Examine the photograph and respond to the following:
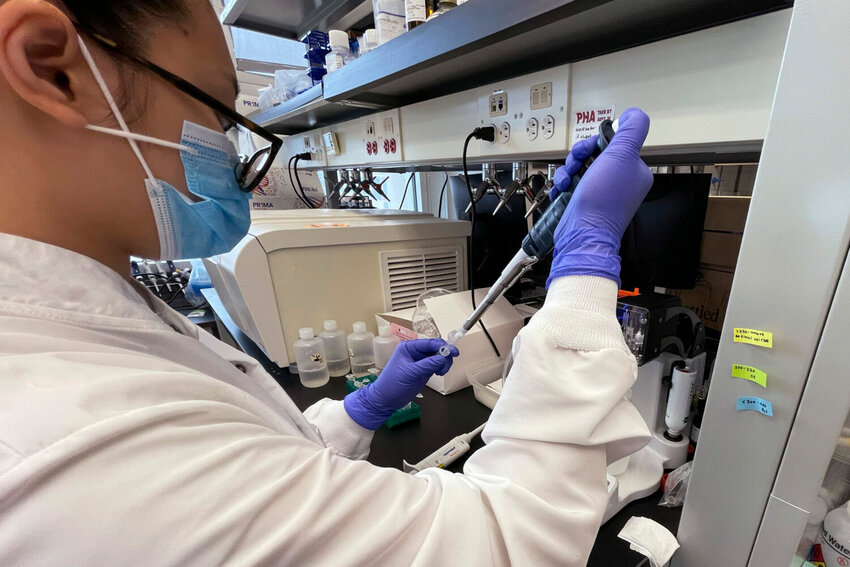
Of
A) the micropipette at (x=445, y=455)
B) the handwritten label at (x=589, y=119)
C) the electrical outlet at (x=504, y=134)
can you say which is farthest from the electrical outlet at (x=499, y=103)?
the micropipette at (x=445, y=455)

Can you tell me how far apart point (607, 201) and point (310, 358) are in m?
0.93

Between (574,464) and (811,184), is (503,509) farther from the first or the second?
(811,184)

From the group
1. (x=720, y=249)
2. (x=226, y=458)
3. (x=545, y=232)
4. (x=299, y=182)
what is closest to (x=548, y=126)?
(x=545, y=232)

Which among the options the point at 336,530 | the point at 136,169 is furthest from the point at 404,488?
the point at 136,169

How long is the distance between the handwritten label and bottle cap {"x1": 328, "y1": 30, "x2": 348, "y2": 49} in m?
0.97

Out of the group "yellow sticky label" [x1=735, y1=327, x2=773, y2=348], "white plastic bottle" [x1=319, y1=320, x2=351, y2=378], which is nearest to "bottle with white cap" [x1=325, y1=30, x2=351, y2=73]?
"white plastic bottle" [x1=319, y1=320, x2=351, y2=378]

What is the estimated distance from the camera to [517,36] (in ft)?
2.34

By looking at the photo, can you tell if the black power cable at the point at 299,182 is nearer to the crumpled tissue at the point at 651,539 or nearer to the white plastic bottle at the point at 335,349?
the white plastic bottle at the point at 335,349

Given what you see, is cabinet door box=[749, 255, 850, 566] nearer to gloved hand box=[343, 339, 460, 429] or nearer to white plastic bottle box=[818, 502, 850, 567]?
white plastic bottle box=[818, 502, 850, 567]

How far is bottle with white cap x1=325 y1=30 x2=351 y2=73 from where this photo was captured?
1.34 metres

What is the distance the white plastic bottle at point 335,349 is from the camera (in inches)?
47.1

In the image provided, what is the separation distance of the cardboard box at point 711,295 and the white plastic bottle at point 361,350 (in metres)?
0.95

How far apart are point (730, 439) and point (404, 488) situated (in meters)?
0.52

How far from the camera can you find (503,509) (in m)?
0.42
